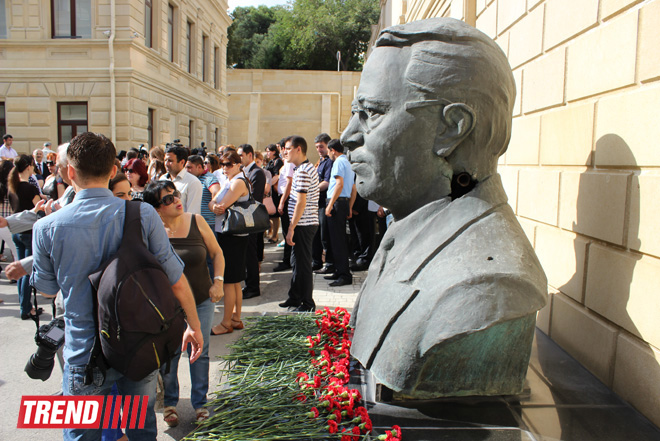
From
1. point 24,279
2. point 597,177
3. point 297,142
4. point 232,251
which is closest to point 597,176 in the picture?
point 597,177

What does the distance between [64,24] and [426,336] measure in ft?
59.2

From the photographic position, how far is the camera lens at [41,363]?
98.3 inches

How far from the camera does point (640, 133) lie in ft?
7.14

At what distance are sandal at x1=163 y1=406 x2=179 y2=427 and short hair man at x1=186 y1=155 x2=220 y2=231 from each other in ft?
9.09

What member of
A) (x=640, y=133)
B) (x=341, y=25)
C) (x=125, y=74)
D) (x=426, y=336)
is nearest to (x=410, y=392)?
(x=426, y=336)

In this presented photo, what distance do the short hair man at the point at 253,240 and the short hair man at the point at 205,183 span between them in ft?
1.56

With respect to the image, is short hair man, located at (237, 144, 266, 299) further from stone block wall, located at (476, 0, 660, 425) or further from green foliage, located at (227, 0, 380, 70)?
green foliage, located at (227, 0, 380, 70)

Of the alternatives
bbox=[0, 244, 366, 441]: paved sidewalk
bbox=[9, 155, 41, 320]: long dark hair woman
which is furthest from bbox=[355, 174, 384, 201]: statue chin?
bbox=[9, 155, 41, 320]: long dark hair woman

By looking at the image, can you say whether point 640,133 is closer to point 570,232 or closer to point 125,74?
point 570,232

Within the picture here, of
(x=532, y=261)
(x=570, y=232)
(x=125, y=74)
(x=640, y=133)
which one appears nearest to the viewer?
(x=532, y=261)

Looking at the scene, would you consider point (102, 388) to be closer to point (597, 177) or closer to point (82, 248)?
point (82, 248)

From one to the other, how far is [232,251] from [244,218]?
37cm

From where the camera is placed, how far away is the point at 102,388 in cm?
237

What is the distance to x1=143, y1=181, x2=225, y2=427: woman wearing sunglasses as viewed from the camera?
3.37 meters
